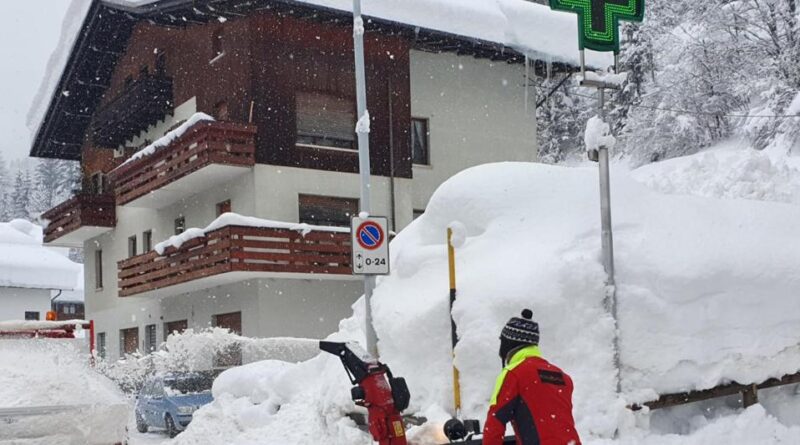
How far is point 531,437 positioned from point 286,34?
20792 millimetres

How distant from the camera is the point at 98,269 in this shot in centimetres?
3525

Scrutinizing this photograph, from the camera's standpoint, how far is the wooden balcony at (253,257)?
21922 mm

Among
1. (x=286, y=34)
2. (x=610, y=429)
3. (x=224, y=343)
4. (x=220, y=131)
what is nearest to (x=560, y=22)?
(x=286, y=34)

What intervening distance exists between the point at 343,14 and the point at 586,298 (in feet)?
56.5

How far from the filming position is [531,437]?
4.99 m

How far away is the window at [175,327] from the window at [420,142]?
27.2 feet

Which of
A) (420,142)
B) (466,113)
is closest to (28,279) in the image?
(420,142)

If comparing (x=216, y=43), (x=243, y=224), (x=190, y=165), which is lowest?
(x=243, y=224)

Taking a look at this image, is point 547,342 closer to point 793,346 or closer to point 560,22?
point 793,346

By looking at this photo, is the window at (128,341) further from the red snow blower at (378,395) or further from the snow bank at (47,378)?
the red snow blower at (378,395)

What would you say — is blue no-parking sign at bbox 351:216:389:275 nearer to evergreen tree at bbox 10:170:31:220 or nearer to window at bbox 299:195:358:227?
window at bbox 299:195:358:227

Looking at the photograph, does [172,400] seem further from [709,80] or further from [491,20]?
[709,80]

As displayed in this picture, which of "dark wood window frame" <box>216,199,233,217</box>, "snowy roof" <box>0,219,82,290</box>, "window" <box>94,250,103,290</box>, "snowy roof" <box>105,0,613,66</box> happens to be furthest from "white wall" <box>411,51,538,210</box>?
"snowy roof" <box>0,219,82,290</box>

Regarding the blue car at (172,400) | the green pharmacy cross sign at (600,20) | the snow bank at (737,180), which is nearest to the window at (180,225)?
the blue car at (172,400)
